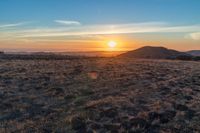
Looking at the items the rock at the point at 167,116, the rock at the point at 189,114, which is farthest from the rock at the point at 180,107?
the rock at the point at 167,116

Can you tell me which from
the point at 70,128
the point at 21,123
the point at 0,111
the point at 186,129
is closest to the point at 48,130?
the point at 70,128

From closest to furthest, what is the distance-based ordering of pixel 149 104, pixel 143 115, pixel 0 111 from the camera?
pixel 143 115 < pixel 0 111 < pixel 149 104

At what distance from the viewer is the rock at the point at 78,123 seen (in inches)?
422

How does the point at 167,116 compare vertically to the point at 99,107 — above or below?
below

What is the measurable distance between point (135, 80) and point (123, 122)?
10942 mm

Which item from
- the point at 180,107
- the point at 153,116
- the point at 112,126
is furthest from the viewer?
the point at 180,107

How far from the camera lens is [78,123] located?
11.1 metres

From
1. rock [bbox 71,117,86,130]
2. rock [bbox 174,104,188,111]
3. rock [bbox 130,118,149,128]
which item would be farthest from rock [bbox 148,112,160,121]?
rock [bbox 71,117,86,130]

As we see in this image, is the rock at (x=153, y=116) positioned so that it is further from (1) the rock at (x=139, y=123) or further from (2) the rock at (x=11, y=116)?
(2) the rock at (x=11, y=116)

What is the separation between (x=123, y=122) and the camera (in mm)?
11344

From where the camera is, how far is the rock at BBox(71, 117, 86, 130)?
1073 centimetres

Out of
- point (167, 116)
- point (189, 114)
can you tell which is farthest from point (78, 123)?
point (189, 114)

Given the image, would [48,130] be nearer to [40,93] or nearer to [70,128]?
[70,128]

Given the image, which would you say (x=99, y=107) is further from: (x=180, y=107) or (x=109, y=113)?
(x=180, y=107)
